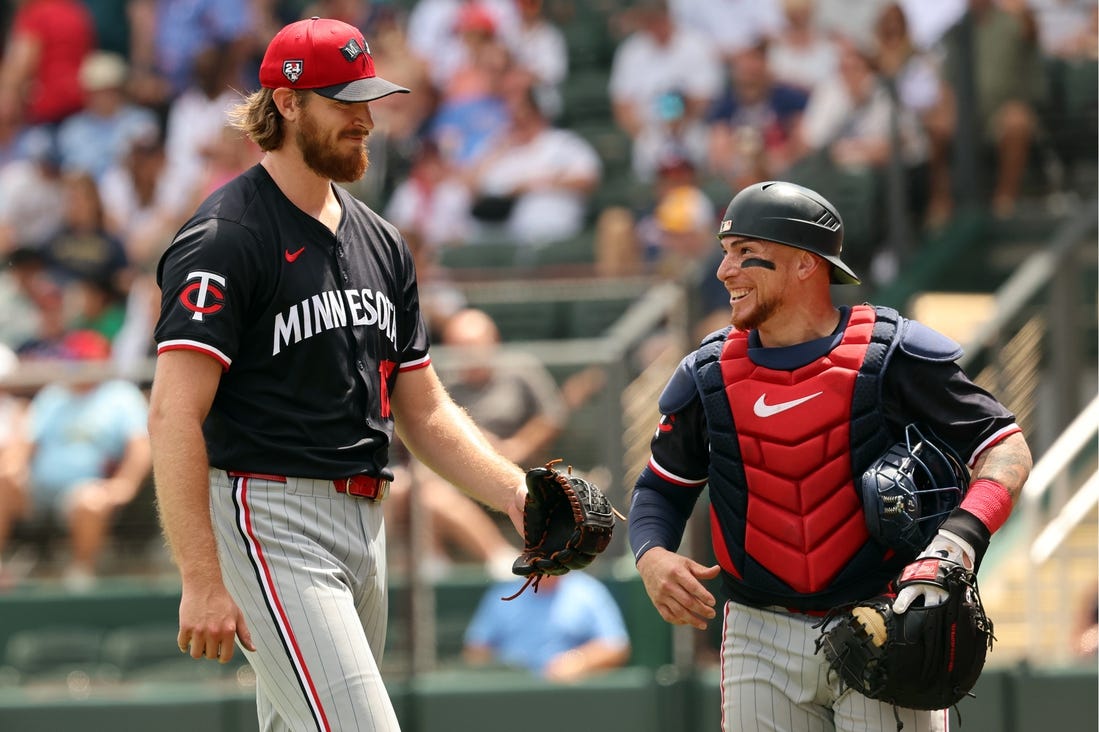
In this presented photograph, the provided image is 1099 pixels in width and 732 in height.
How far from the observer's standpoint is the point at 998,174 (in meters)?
10.2

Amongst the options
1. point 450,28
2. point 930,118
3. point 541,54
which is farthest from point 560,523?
Result: point 450,28

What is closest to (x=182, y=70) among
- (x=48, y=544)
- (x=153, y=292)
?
(x=153, y=292)

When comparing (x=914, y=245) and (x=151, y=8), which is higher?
(x=151, y=8)

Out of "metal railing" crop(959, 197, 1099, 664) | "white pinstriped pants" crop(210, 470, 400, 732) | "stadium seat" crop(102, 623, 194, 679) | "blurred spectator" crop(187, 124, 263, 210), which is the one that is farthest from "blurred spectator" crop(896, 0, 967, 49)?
"white pinstriped pants" crop(210, 470, 400, 732)

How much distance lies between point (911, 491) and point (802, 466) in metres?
0.29

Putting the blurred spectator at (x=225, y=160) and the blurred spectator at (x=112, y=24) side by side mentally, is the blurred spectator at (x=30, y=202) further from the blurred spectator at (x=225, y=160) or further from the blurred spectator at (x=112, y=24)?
the blurred spectator at (x=112, y=24)

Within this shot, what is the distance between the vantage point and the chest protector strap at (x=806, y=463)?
4023 mm

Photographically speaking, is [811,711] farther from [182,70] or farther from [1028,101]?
[182,70]

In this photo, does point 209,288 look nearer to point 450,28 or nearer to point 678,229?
point 678,229

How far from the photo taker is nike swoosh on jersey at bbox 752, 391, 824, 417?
13.3ft

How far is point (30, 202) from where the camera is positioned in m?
11.6

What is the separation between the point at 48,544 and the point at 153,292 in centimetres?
182

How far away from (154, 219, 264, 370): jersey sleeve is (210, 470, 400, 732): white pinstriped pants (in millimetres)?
361

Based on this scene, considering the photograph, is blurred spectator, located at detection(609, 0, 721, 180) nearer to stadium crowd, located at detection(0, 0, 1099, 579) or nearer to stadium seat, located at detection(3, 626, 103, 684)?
stadium crowd, located at detection(0, 0, 1099, 579)
